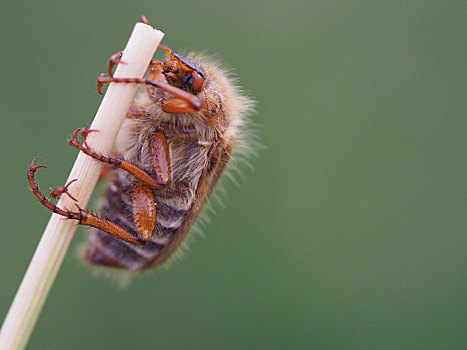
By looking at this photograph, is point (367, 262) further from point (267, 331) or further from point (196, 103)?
point (196, 103)

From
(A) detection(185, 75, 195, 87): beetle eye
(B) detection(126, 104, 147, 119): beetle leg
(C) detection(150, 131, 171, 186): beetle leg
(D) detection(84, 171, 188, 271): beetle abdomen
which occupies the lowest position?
(D) detection(84, 171, 188, 271): beetle abdomen

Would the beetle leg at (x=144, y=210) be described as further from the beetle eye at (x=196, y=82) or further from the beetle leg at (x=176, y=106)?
the beetle eye at (x=196, y=82)

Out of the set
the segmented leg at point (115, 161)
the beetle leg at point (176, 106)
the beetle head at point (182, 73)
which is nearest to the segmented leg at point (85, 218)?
the segmented leg at point (115, 161)

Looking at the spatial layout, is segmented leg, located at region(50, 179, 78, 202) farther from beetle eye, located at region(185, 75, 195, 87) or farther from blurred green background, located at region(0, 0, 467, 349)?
blurred green background, located at region(0, 0, 467, 349)

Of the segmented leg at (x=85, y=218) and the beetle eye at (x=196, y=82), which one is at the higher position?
the beetle eye at (x=196, y=82)

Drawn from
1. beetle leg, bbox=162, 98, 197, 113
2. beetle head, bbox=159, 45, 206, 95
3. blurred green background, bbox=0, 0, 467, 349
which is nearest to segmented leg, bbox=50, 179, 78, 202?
beetle leg, bbox=162, 98, 197, 113

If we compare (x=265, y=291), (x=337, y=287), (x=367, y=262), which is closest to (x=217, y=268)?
(x=265, y=291)
